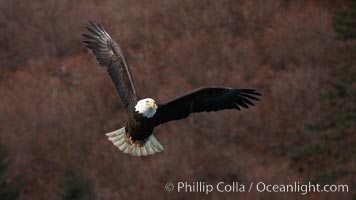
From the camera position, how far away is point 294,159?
19016 mm

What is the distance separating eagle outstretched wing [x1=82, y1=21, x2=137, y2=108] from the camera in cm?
1057

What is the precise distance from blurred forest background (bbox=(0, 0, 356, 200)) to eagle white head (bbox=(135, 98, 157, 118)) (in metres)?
4.44

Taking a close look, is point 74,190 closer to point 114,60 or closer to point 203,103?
point 114,60

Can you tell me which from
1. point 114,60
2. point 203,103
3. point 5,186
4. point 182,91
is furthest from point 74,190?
point 182,91

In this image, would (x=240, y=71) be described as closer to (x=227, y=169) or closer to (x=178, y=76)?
(x=178, y=76)

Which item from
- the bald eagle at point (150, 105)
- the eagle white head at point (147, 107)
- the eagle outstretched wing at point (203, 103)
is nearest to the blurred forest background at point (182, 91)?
the bald eagle at point (150, 105)

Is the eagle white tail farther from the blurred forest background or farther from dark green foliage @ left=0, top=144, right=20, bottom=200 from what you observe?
dark green foliage @ left=0, top=144, right=20, bottom=200

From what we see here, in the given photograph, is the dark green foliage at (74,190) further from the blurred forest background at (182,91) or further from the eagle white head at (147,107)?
the eagle white head at (147,107)

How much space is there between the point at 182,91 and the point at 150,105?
10166 mm

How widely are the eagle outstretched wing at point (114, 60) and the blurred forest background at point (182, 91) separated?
337cm

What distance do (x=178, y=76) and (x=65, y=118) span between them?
2783 millimetres

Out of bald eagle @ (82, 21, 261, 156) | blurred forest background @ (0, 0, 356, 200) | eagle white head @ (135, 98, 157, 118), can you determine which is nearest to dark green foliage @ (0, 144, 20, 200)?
blurred forest background @ (0, 0, 356, 200)

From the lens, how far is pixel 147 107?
32.2 feet

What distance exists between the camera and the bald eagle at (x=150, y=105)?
32.6 feet
